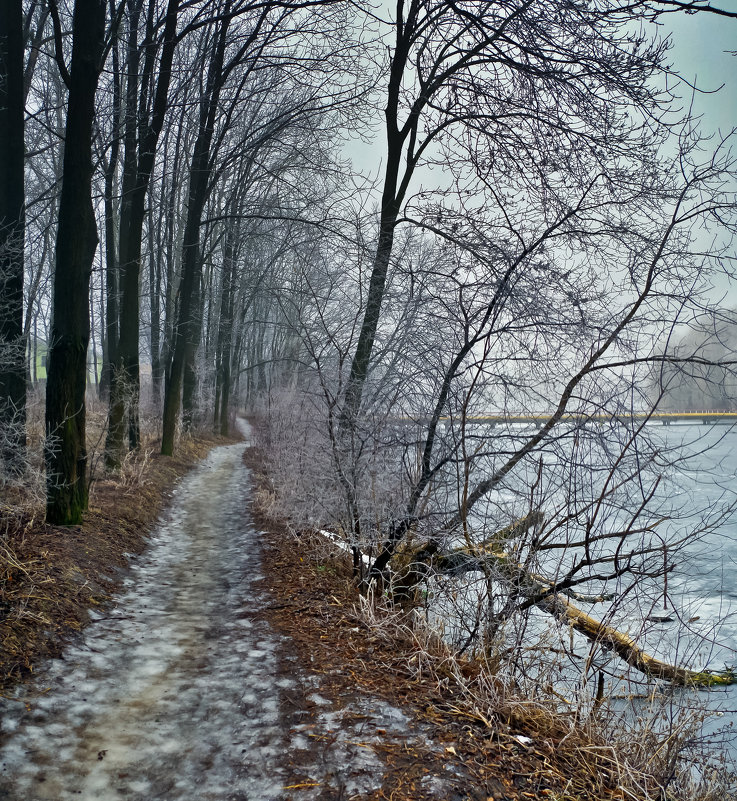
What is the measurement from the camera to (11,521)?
5.89 metres

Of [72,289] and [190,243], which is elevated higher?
[190,243]

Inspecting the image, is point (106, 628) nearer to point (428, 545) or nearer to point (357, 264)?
point (428, 545)

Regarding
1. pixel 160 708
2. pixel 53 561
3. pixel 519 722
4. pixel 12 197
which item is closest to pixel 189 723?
pixel 160 708

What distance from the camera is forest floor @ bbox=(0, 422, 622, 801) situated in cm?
287

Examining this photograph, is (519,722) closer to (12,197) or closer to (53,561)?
(53,561)

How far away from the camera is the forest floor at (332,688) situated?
2.87m

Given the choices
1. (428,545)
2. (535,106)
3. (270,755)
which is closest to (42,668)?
(270,755)

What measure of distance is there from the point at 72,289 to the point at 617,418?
5.36 m

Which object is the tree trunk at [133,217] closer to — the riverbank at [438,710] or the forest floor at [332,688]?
the forest floor at [332,688]

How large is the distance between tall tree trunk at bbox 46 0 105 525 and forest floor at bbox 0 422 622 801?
546 mm

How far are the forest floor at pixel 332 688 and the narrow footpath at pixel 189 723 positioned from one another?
2 cm

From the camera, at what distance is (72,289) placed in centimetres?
643

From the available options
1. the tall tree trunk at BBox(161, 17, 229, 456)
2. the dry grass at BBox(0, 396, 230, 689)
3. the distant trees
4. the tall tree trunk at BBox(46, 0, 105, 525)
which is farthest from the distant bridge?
the tall tree trunk at BBox(161, 17, 229, 456)

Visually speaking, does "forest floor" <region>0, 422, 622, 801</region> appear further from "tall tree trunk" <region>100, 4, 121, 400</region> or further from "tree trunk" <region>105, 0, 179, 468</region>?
"tall tree trunk" <region>100, 4, 121, 400</region>
